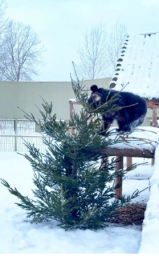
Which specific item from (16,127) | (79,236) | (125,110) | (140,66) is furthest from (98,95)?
(16,127)

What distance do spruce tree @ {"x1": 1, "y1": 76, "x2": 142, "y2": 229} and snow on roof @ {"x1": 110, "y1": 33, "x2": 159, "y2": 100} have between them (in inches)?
175

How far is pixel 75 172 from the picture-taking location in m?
4.73

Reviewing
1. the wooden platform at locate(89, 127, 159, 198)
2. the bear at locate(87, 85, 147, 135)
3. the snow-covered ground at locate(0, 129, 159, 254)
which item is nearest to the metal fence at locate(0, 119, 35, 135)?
the snow-covered ground at locate(0, 129, 159, 254)

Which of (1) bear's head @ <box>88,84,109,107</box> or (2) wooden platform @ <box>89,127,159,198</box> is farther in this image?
(1) bear's head @ <box>88,84,109,107</box>

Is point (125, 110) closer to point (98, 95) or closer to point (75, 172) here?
point (98, 95)

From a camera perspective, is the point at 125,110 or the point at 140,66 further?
the point at 140,66

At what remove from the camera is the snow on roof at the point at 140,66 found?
29.8 feet

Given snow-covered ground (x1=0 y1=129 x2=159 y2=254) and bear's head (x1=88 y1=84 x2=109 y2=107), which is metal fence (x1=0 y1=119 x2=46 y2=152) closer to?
snow-covered ground (x1=0 y1=129 x2=159 y2=254)

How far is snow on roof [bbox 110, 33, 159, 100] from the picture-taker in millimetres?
9070

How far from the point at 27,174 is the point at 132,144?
6.09 metres

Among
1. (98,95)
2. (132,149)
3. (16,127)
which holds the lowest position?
(16,127)

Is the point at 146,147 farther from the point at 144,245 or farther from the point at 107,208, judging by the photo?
the point at 144,245

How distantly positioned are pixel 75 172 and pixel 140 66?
20.3ft

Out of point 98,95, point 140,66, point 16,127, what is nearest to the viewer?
point 98,95
